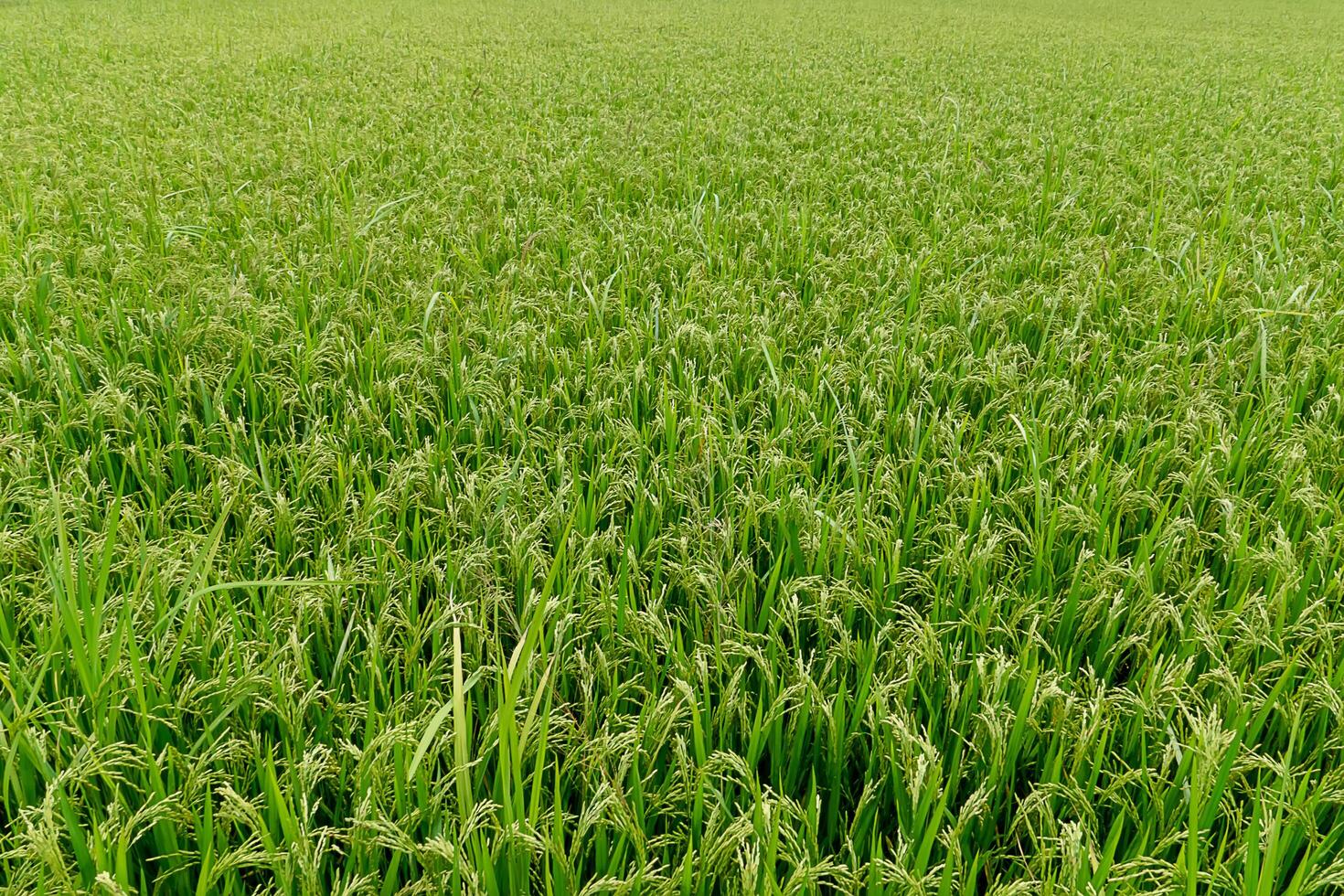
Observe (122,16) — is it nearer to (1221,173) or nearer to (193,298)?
(193,298)

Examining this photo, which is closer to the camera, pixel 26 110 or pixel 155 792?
pixel 155 792

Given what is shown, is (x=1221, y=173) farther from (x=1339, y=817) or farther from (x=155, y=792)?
(x=155, y=792)

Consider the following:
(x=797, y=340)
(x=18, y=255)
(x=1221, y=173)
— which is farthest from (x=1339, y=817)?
(x=1221, y=173)

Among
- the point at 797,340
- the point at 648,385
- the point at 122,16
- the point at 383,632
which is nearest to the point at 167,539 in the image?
the point at 383,632

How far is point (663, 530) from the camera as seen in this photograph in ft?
6.45

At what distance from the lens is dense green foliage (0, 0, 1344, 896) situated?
1184 millimetres

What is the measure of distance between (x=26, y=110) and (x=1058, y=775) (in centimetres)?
812

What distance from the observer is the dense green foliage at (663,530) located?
1184 millimetres

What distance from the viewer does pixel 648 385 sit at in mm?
2494

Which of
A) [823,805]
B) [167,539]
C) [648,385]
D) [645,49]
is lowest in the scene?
[823,805]

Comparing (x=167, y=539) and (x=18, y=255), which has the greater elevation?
(x=18, y=255)

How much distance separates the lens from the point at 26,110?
639 cm

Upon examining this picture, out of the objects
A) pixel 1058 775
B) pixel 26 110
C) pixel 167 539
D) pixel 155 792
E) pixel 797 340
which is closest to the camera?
pixel 155 792

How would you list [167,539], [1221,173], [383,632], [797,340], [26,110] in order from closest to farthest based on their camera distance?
[383,632] → [167,539] → [797,340] → [1221,173] → [26,110]
